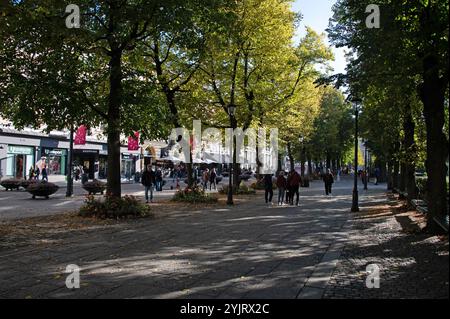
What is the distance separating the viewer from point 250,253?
8.84m

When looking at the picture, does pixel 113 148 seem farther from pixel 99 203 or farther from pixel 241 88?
pixel 241 88

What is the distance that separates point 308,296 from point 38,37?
10.8 meters

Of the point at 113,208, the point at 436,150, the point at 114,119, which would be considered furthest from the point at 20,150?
the point at 436,150

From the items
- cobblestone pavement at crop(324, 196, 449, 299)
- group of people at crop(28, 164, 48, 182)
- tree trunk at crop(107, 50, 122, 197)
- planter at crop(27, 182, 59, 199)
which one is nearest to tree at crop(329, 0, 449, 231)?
cobblestone pavement at crop(324, 196, 449, 299)

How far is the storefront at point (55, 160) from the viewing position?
140ft

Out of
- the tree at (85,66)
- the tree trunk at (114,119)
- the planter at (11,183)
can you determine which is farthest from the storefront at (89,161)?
the tree trunk at (114,119)

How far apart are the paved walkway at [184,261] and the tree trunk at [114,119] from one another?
2327 mm

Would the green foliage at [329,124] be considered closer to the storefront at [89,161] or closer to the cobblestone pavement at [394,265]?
the storefront at [89,161]

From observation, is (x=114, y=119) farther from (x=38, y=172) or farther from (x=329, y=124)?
(x=329, y=124)

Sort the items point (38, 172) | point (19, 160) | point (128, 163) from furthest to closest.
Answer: point (128, 163) → point (19, 160) → point (38, 172)

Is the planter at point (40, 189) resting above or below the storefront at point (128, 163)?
below

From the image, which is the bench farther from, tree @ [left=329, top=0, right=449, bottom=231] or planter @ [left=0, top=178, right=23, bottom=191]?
planter @ [left=0, top=178, right=23, bottom=191]

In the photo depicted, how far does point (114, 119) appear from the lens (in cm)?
1465

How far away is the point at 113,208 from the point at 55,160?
107ft
